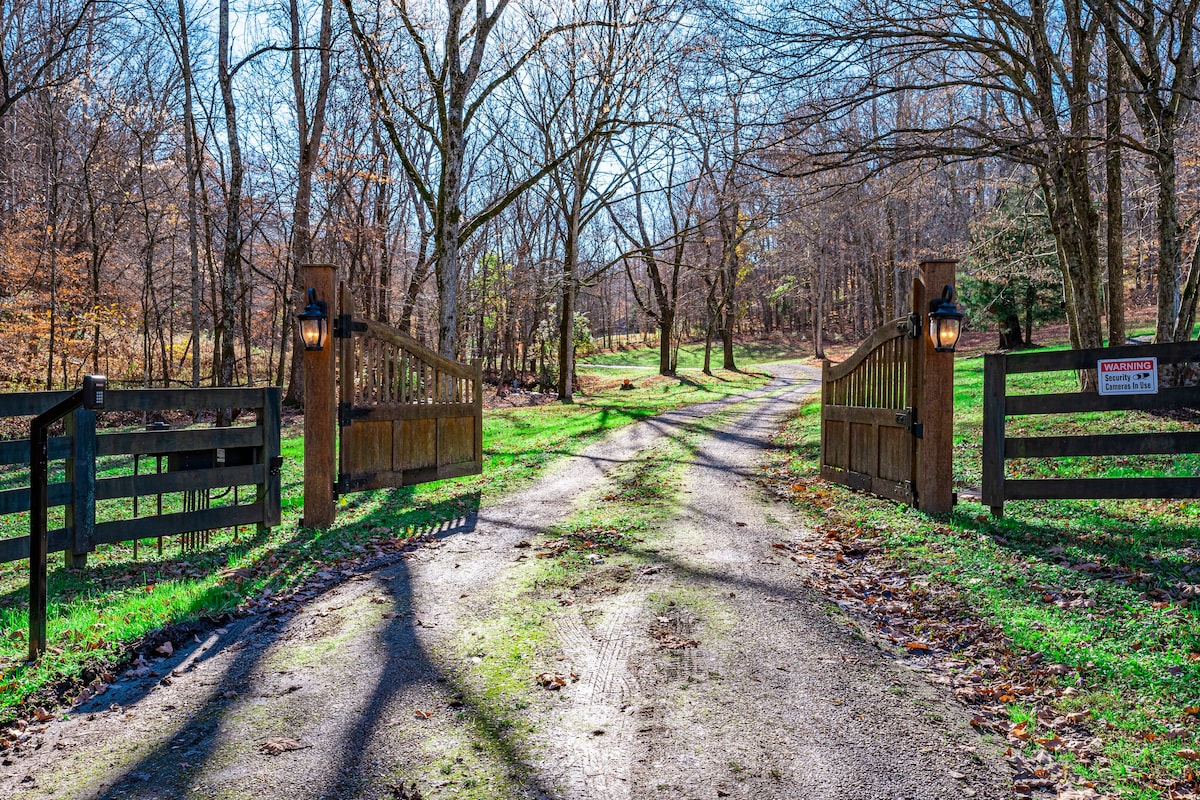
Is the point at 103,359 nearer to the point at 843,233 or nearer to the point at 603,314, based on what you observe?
the point at 843,233

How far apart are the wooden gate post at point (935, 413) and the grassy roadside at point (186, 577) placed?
4886mm

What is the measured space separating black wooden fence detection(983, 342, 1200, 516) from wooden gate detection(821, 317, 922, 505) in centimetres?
78

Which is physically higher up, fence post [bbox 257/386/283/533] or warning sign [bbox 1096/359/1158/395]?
warning sign [bbox 1096/359/1158/395]

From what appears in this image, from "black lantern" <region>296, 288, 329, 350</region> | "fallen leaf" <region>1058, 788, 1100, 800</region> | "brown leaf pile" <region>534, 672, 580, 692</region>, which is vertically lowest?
"fallen leaf" <region>1058, 788, 1100, 800</region>

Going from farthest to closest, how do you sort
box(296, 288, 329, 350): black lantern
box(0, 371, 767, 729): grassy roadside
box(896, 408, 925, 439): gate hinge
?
1. box(896, 408, 925, 439): gate hinge
2. box(296, 288, 329, 350): black lantern
3. box(0, 371, 767, 729): grassy roadside

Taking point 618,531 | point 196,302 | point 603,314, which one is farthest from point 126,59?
point 603,314

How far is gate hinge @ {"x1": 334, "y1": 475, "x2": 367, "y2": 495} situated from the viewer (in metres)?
7.48

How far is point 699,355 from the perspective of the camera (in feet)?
171

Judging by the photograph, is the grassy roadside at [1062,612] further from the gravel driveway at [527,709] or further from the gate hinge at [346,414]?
the gate hinge at [346,414]

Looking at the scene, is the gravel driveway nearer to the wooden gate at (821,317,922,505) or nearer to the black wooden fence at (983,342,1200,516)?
the black wooden fence at (983,342,1200,516)

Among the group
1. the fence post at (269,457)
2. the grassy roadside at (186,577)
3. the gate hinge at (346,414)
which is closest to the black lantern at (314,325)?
the fence post at (269,457)

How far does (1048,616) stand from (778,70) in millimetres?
6816

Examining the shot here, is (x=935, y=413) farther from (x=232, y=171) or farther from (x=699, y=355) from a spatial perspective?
(x=699, y=355)

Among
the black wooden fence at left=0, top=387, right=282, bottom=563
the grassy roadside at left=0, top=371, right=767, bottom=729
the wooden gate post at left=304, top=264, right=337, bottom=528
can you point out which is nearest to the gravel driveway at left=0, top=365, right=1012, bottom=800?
the grassy roadside at left=0, top=371, right=767, bottom=729
